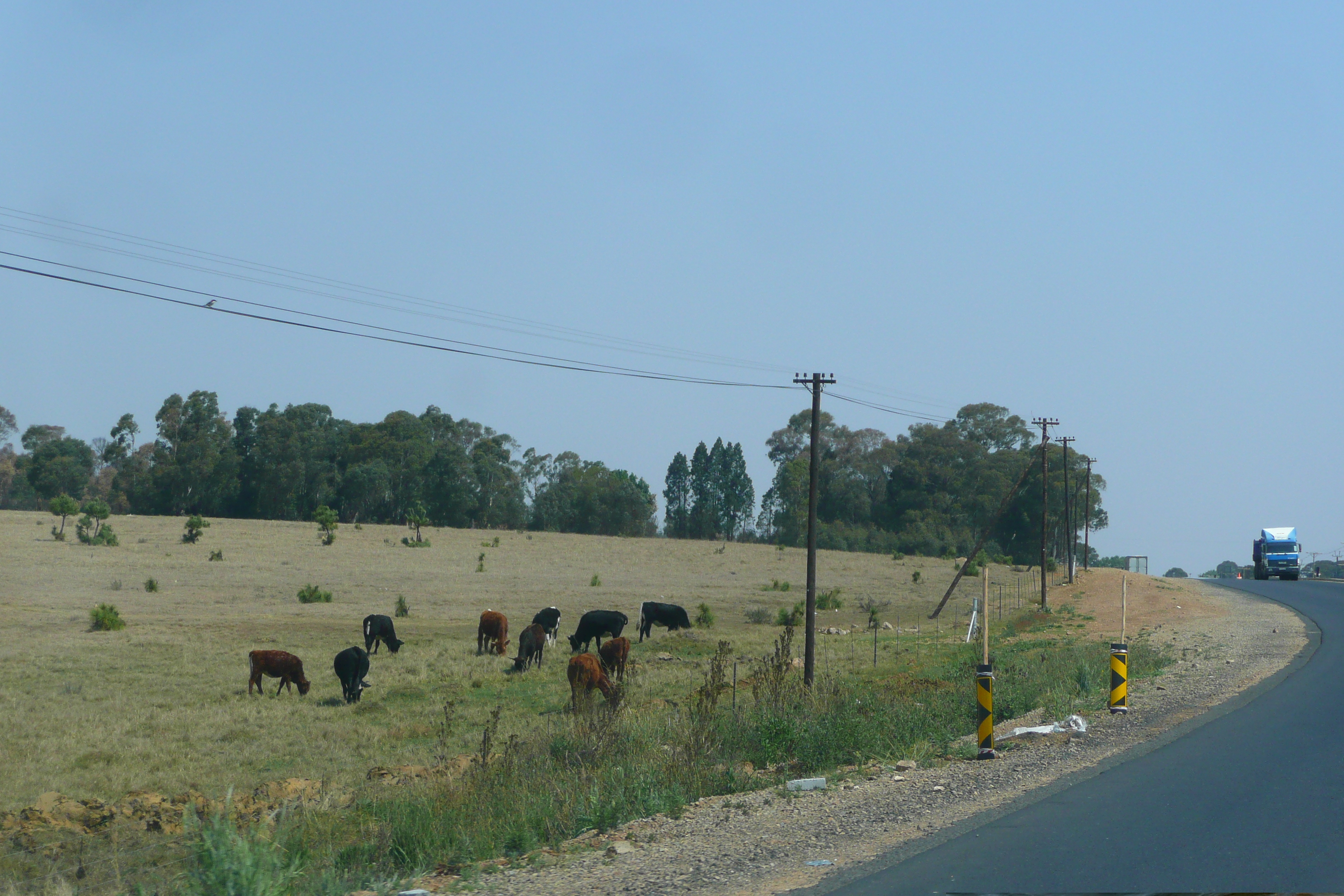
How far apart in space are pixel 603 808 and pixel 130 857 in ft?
17.0

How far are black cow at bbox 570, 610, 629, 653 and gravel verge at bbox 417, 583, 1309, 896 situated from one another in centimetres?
1968

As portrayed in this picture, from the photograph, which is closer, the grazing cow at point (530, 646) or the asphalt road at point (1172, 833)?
the asphalt road at point (1172, 833)

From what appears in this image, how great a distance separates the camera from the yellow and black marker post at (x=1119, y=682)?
16375 mm

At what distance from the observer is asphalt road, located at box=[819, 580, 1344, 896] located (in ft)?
25.4

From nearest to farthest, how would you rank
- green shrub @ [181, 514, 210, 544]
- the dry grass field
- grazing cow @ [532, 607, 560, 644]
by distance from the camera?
1. the dry grass field
2. grazing cow @ [532, 607, 560, 644]
3. green shrub @ [181, 514, 210, 544]

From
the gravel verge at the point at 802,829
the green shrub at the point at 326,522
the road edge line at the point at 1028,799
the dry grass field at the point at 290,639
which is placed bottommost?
the dry grass field at the point at 290,639

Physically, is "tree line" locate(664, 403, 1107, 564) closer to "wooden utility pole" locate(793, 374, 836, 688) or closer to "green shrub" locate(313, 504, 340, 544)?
"green shrub" locate(313, 504, 340, 544)

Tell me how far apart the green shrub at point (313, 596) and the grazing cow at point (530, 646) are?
19392 millimetres

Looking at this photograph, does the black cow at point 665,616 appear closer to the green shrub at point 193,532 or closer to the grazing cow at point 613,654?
the grazing cow at point 613,654

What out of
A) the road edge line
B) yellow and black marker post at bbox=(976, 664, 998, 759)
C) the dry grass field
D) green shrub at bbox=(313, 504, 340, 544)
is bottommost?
the dry grass field

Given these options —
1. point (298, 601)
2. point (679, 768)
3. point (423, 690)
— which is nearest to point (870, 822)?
point (679, 768)

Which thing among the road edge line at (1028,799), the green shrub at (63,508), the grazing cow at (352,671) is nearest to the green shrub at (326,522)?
the green shrub at (63,508)

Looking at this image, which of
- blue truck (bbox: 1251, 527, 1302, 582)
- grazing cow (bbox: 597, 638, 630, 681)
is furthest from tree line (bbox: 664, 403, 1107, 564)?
grazing cow (bbox: 597, 638, 630, 681)

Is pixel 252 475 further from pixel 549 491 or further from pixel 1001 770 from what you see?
pixel 1001 770
